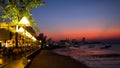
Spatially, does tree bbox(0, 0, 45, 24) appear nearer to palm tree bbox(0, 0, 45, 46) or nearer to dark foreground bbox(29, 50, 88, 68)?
palm tree bbox(0, 0, 45, 46)

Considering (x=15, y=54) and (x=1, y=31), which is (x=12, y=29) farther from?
(x=15, y=54)

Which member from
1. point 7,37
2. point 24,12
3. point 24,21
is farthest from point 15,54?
point 24,21

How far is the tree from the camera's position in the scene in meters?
25.6

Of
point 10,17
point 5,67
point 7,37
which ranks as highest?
point 10,17

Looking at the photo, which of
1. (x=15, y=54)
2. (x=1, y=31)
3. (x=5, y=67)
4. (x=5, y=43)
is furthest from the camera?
(x=5, y=43)

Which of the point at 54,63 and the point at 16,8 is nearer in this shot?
the point at 16,8

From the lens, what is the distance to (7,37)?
26.1 metres

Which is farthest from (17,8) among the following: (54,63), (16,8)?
(54,63)

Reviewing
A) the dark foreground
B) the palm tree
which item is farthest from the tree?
the dark foreground

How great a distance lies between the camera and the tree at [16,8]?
83.9 ft

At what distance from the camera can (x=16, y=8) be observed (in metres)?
25.5

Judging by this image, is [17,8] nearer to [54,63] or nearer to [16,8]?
[16,8]

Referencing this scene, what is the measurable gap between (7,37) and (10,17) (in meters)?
1.89

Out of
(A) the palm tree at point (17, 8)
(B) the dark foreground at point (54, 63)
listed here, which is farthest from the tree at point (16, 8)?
(B) the dark foreground at point (54, 63)
